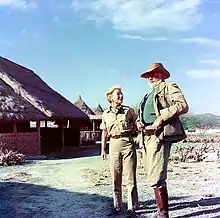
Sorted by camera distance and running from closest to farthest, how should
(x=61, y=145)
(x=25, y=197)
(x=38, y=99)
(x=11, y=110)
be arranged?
1. (x=25, y=197)
2. (x=11, y=110)
3. (x=38, y=99)
4. (x=61, y=145)

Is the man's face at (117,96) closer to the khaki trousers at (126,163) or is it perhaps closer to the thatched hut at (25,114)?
the khaki trousers at (126,163)

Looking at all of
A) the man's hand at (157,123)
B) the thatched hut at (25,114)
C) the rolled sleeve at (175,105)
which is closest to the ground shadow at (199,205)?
the man's hand at (157,123)

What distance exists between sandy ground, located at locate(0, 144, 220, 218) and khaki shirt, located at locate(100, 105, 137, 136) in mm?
1185

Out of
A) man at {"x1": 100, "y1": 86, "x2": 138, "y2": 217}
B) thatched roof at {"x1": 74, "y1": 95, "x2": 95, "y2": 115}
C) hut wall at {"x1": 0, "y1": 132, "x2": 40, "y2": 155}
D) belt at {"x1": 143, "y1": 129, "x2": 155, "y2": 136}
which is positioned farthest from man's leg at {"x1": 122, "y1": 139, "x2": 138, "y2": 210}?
thatched roof at {"x1": 74, "y1": 95, "x2": 95, "y2": 115}

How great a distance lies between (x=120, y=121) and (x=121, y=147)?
1.16 feet

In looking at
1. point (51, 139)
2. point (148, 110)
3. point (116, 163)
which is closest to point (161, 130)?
point (148, 110)

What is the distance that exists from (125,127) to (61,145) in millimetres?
16516

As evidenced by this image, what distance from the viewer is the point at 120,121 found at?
5586 mm

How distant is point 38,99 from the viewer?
18531 mm

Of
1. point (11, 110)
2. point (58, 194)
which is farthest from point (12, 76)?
point (58, 194)

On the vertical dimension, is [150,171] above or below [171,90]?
below

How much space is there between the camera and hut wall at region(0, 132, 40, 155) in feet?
51.3

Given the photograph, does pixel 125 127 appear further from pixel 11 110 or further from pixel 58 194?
pixel 11 110

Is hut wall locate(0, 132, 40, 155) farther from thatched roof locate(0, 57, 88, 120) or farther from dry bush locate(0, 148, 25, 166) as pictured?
dry bush locate(0, 148, 25, 166)
